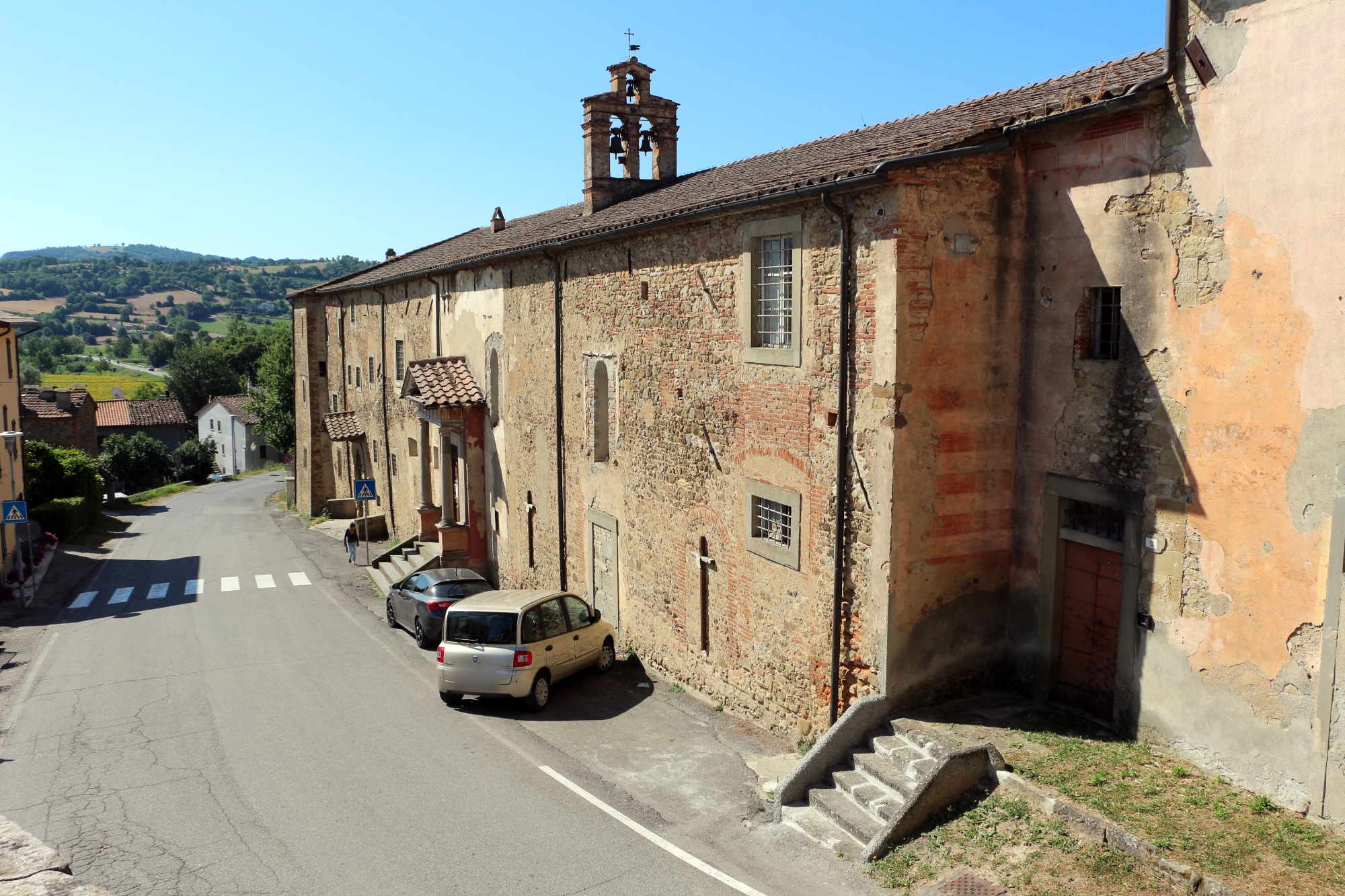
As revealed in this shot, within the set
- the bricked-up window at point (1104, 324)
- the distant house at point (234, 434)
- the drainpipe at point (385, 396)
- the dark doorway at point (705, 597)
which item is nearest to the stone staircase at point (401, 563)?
the drainpipe at point (385, 396)

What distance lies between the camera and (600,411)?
16.5 metres

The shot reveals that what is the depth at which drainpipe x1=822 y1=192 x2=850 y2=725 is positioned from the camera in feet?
33.9

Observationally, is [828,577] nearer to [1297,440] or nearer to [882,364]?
[882,364]

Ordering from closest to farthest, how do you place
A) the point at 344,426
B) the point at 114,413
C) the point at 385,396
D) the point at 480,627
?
the point at 480,627 → the point at 385,396 → the point at 344,426 → the point at 114,413

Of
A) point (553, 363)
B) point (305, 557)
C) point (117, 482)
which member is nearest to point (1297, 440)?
point (553, 363)

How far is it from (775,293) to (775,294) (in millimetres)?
18

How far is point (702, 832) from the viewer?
385 inches

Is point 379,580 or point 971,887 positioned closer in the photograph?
point 971,887

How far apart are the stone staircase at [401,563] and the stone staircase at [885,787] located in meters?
14.2

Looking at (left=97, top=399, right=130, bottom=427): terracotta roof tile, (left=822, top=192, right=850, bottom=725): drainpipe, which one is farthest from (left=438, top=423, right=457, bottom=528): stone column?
(left=97, top=399, right=130, bottom=427): terracotta roof tile

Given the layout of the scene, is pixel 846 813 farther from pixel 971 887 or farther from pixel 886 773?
pixel 971 887

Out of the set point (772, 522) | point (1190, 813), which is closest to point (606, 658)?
point (772, 522)

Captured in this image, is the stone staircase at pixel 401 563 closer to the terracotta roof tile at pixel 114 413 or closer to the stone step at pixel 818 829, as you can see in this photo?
the stone step at pixel 818 829

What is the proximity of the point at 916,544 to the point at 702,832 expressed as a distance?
151 inches
